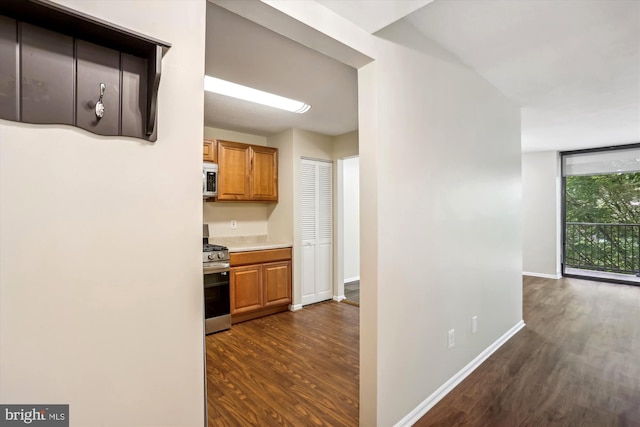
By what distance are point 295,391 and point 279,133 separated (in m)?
3.26

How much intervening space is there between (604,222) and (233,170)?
22.0 feet

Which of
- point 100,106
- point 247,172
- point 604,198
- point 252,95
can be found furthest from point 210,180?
point 604,198

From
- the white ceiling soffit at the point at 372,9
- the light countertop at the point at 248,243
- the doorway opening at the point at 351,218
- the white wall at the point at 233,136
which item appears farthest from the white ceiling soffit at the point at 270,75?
the doorway opening at the point at 351,218

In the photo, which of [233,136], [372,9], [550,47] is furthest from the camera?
[233,136]

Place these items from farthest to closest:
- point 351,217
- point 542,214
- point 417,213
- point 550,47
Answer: point 542,214
point 351,217
point 550,47
point 417,213

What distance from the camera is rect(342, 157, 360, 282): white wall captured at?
583cm

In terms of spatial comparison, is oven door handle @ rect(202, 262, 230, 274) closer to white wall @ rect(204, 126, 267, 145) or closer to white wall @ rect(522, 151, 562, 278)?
white wall @ rect(204, 126, 267, 145)

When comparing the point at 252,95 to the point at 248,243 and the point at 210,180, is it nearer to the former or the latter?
the point at 210,180

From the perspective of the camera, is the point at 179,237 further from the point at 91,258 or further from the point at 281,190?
the point at 281,190

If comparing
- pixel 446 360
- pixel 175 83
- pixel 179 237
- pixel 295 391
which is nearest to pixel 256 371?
pixel 295 391

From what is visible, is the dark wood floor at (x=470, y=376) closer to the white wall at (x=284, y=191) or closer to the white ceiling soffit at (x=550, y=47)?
the white wall at (x=284, y=191)

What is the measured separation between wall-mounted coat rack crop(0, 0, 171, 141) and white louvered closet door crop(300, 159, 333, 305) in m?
3.33

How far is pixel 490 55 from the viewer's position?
2.32 metres

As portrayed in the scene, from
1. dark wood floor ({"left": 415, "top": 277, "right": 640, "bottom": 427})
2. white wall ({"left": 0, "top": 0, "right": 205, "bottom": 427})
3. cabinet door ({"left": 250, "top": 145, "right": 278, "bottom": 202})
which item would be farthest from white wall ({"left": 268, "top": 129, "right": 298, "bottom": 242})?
white wall ({"left": 0, "top": 0, "right": 205, "bottom": 427})
